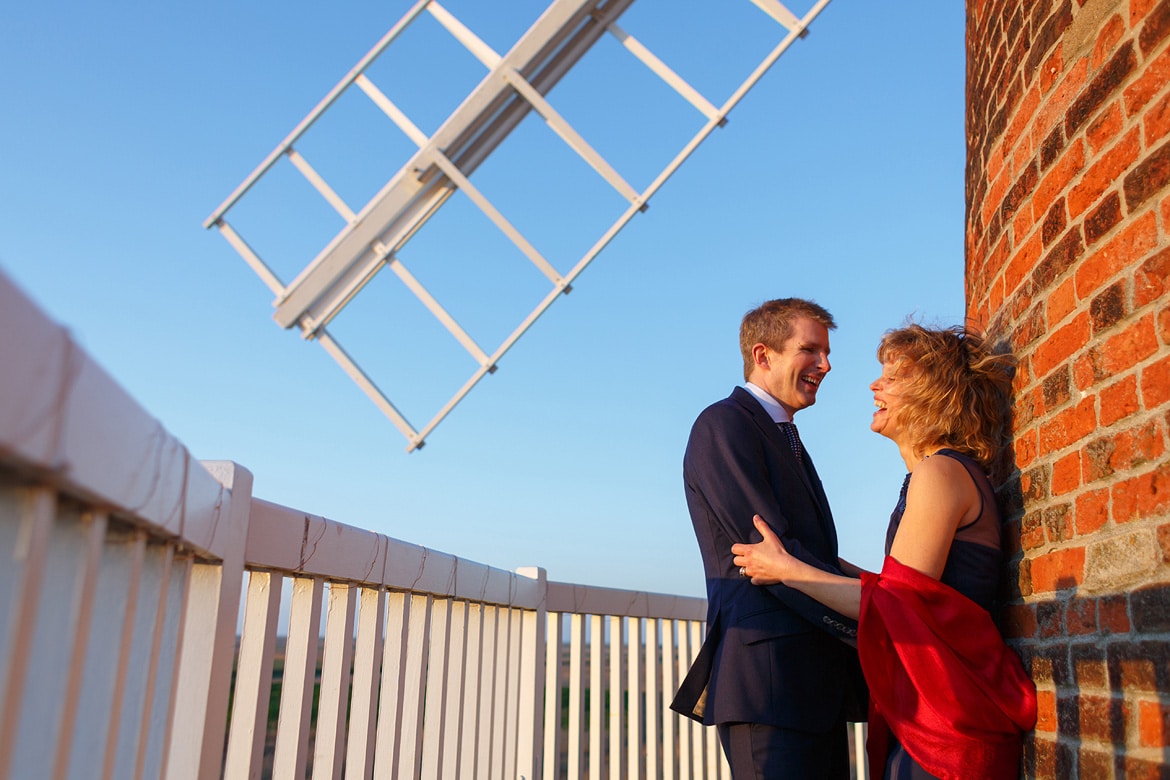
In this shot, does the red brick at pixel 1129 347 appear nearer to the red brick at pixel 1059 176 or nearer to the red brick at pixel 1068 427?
the red brick at pixel 1068 427

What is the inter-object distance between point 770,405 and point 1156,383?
3.71 ft

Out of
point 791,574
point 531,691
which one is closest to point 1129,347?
point 791,574

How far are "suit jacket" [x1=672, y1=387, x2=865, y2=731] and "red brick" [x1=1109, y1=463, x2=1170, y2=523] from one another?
2.21 feet

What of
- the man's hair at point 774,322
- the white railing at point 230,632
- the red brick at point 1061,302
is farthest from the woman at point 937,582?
the white railing at point 230,632

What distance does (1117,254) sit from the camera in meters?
1.31

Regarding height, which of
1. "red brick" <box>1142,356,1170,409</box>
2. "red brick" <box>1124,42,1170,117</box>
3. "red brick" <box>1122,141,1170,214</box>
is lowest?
"red brick" <box>1142,356,1170,409</box>

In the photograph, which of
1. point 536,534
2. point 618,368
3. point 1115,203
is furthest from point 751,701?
point 536,534

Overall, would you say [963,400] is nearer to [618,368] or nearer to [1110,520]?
[1110,520]

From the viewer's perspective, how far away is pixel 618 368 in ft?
28.5

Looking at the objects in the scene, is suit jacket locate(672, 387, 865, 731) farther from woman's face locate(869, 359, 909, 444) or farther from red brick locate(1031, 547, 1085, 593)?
red brick locate(1031, 547, 1085, 593)

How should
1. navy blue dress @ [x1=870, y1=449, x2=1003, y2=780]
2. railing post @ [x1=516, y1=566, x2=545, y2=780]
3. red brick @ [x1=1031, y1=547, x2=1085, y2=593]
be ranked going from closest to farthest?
red brick @ [x1=1031, y1=547, x2=1085, y2=593] → navy blue dress @ [x1=870, y1=449, x2=1003, y2=780] → railing post @ [x1=516, y1=566, x2=545, y2=780]

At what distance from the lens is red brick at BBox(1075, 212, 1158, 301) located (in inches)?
48.3

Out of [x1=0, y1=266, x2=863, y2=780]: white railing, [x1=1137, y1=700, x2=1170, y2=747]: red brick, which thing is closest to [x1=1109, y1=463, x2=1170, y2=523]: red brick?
[x1=1137, y1=700, x2=1170, y2=747]: red brick

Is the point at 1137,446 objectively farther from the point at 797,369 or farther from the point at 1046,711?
the point at 797,369
